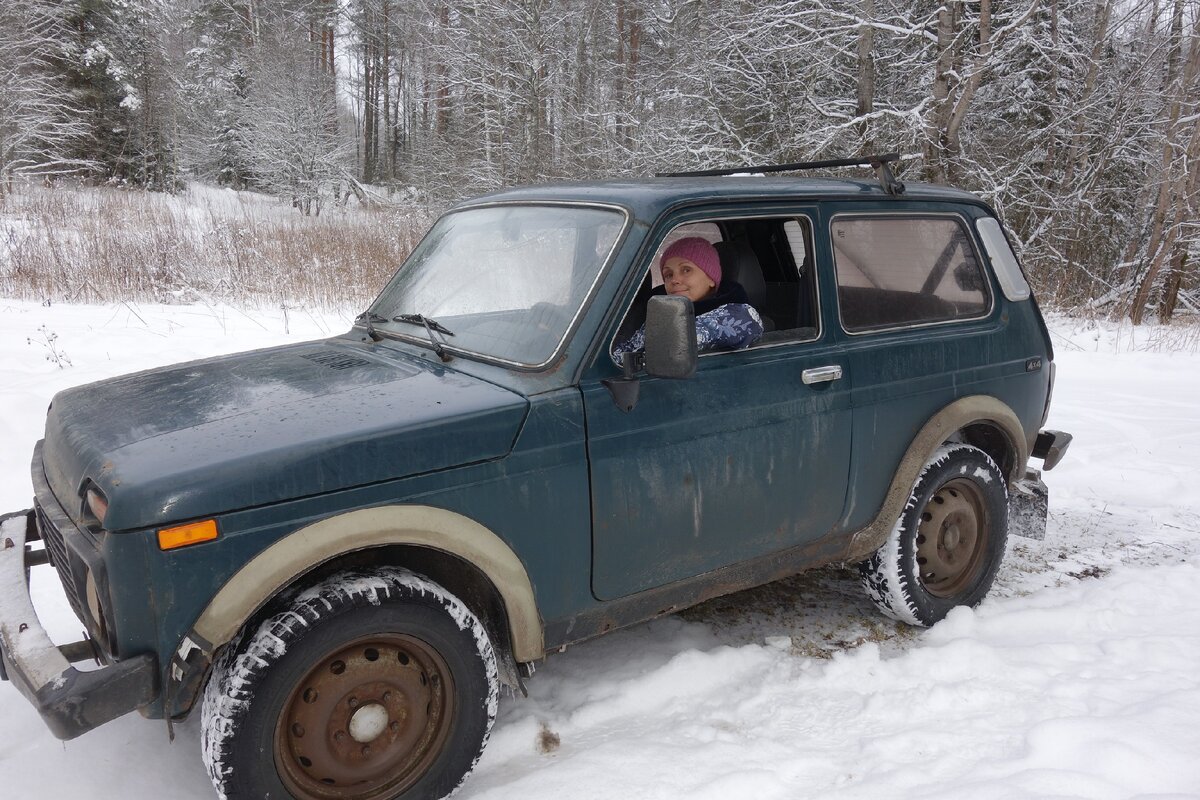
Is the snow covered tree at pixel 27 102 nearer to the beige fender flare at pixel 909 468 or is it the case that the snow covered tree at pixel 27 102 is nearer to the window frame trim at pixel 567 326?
the window frame trim at pixel 567 326

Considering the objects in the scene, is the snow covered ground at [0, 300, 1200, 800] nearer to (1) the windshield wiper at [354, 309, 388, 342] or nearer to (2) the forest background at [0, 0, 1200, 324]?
(1) the windshield wiper at [354, 309, 388, 342]

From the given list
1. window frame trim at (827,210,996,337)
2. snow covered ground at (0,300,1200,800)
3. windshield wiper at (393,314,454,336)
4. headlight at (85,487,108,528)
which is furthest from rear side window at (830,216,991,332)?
headlight at (85,487,108,528)

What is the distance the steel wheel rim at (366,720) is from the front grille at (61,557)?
29.0 inches

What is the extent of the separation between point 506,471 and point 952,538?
2.41 meters

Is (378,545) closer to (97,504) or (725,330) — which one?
(97,504)


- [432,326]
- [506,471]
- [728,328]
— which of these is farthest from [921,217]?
[506,471]

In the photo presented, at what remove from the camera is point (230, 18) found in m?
38.6

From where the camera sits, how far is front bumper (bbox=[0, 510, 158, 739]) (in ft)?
6.93

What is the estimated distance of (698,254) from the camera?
3.33m

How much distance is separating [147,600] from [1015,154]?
647 inches

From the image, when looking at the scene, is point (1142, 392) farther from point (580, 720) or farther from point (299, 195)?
point (299, 195)

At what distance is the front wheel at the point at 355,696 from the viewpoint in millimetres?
2307

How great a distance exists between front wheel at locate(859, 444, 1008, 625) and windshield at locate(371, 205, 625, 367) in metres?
1.82

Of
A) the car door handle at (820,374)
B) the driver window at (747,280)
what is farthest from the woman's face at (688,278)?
the car door handle at (820,374)
